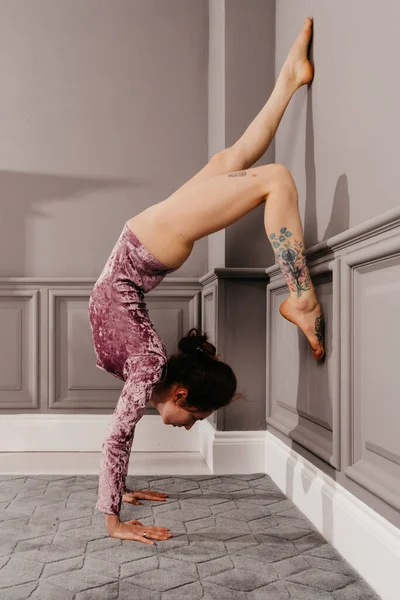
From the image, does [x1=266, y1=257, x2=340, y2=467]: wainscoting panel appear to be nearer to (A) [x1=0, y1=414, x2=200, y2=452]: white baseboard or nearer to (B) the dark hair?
(B) the dark hair

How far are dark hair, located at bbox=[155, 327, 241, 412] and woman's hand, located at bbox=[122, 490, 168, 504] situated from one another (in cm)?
34

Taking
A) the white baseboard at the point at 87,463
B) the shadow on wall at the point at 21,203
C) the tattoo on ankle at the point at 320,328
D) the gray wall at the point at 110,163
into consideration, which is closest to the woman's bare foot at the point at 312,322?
the tattoo on ankle at the point at 320,328

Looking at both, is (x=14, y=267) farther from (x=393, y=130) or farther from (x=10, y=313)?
(x=393, y=130)

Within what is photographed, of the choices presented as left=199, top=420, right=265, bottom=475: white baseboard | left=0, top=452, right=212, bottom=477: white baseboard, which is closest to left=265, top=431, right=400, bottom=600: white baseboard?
left=199, top=420, right=265, bottom=475: white baseboard

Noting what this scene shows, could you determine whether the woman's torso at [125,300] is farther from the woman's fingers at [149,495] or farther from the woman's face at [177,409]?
the woman's fingers at [149,495]

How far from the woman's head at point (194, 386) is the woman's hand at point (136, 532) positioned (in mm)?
316

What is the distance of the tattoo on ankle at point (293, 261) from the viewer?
1561mm

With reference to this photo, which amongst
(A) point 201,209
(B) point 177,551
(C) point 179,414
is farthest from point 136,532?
(A) point 201,209

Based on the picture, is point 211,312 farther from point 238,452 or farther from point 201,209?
point 201,209

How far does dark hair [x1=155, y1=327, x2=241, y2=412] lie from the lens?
5.22 feet

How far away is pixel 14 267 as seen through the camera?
101 inches

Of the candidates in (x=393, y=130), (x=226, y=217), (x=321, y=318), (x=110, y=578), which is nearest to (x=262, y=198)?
(x=226, y=217)

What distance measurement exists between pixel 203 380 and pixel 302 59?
982 millimetres

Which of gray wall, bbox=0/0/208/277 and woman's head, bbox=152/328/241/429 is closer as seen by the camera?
woman's head, bbox=152/328/241/429
